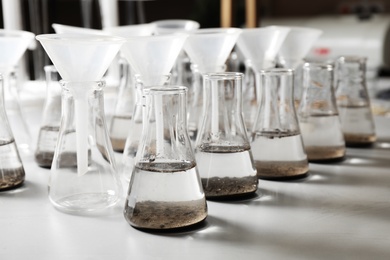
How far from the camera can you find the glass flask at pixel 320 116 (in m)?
0.91

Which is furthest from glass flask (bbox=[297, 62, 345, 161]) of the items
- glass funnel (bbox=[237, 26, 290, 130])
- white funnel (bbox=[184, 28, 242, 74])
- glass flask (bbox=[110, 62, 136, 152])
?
glass flask (bbox=[110, 62, 136, 152])

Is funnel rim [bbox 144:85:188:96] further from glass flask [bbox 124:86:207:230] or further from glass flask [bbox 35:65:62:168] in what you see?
glass flask [bbox 35:65:62:168]

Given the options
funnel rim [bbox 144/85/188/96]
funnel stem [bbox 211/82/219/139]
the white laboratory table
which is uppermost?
funnel rim [bbox 144/85/188/96]

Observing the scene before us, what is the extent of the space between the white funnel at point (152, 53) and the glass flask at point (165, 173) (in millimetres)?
88

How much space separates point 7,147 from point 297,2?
10.3 feet

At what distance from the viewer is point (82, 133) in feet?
2.28

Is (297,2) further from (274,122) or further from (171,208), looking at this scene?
(171,208)

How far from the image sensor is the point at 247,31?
879 millimetres

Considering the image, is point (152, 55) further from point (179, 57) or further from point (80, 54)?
point (179, 57)

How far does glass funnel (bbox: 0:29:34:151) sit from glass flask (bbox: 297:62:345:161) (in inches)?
15.8

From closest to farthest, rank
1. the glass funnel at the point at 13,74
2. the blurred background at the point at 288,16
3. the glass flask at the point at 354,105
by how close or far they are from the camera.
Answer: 1. the glass funnel at the point at 13,74
2. the glass flask at the point at 354,105
3. the blurred background at the point at 288,16

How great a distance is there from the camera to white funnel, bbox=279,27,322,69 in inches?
37.9

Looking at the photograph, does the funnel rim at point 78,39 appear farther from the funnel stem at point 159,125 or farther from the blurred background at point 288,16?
the blurred background at point 288,16

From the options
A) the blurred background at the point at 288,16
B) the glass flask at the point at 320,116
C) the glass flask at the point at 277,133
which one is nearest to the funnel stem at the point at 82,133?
the glass flask at the point at 277,133
